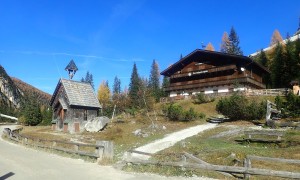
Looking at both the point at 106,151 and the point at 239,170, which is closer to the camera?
the point at 239,170

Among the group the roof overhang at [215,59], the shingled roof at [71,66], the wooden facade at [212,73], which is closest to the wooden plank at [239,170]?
the wooden facade at [212,73]

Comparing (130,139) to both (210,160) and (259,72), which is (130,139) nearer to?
(210,160)

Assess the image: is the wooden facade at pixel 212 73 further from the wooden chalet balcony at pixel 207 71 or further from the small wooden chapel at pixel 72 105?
the small wooden chapel at pixel 72 105

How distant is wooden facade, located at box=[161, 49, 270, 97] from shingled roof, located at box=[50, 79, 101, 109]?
775 inches

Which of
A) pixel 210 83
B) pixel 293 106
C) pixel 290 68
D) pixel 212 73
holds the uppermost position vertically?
pixel 290 68

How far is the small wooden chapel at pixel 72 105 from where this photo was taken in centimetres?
4844

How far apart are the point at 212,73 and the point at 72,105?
1052 inches

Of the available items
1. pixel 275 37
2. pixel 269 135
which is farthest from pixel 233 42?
pixel 269 135

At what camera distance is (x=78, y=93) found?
165ft

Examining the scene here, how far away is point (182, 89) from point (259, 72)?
16.1m

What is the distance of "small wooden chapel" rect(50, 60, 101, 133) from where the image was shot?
159ft

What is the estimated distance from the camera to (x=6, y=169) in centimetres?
1595

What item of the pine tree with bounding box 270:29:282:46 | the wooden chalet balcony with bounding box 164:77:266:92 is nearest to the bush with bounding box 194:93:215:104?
the wooden chalet balcony with bounding box 164:77:266:92

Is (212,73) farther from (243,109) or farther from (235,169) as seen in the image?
(235,169)
